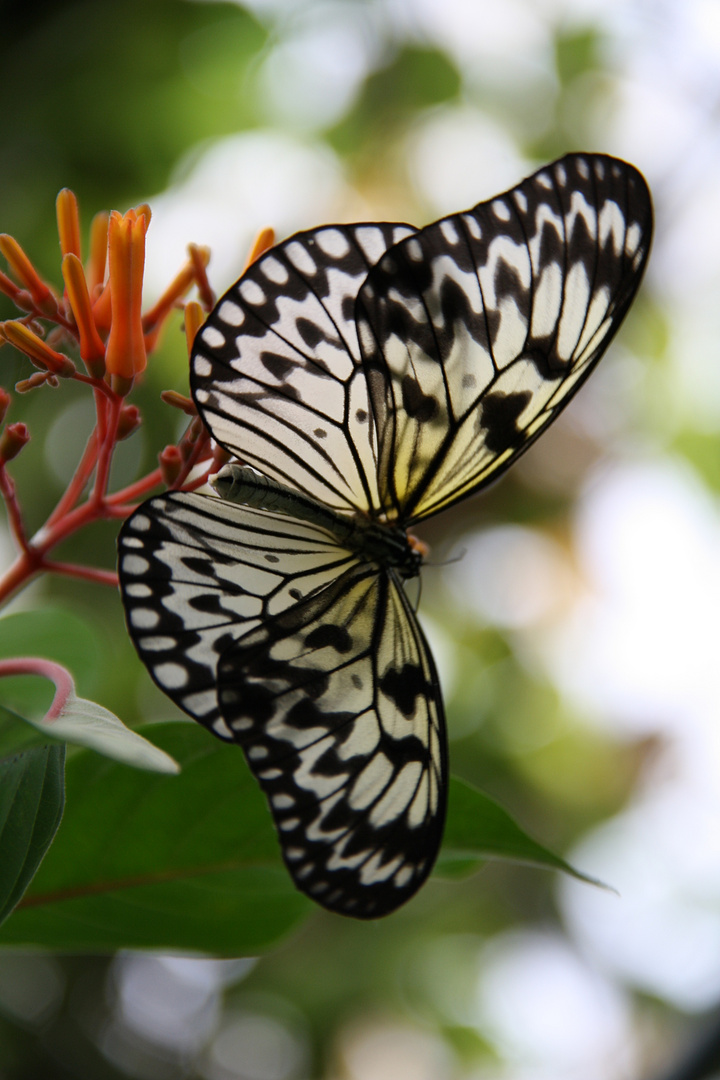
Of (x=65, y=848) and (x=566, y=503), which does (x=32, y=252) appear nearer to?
(x=566, y=503)

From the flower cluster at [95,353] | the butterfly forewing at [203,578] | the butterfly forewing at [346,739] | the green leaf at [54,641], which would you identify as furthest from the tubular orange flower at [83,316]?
the green leaf at [54,641]

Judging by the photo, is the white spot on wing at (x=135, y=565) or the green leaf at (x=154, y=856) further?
the green leaf at (x=154, y=856)

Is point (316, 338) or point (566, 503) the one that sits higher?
point (316, 338)

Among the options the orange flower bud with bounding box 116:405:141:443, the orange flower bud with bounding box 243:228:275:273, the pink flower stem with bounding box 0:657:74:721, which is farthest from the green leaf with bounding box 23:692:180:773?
the orange flower bud with bounding box 243:228:275:273

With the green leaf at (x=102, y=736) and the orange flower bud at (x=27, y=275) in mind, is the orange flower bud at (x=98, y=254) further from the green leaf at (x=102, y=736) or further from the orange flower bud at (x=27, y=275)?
the green leaf at (x=102, y=736)

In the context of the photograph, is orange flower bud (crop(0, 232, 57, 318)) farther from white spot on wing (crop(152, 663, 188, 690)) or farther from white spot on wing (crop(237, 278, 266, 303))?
white spot on wing (crop(152, 663, 188, 690))

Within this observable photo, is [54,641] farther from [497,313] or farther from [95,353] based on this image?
[497,313]

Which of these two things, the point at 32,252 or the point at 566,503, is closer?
the point at 32,252

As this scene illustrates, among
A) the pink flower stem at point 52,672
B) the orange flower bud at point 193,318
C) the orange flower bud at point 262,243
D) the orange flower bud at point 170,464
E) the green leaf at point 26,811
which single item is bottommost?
the green leaf at point 26,811

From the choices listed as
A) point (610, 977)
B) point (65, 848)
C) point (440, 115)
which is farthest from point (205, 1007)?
point (440, 115)
